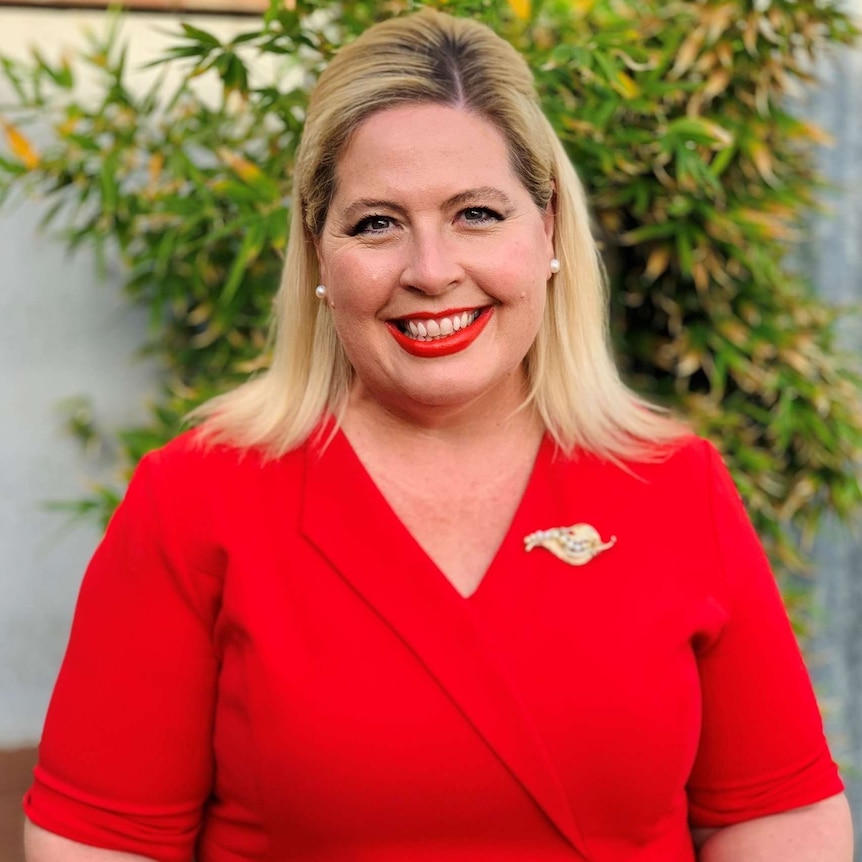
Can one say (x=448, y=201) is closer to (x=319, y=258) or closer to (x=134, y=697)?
(x=319, y=258)

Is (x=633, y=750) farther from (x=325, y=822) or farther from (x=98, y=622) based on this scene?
(x=98, y=622)

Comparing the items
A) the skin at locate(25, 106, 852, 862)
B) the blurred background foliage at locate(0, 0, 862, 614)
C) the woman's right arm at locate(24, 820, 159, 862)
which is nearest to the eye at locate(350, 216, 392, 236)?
the skin at locate(25, 106, 852, 862)

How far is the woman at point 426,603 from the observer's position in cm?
155

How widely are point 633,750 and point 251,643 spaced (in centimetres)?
50

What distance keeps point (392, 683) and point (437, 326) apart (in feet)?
1.47

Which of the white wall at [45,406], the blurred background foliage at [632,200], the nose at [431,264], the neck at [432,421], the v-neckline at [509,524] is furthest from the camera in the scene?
the white wall at [45,406]

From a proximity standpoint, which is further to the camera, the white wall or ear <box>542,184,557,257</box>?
the white wall

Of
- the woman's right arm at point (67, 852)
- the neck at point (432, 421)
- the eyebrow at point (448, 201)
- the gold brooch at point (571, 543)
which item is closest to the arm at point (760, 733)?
the gold brooch at point (571, 543)

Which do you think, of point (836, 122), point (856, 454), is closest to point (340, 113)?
point (856, 454)

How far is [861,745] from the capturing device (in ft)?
10.6

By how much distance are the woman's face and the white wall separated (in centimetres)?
147

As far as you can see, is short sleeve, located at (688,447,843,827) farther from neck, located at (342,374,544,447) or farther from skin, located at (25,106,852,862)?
neck, located at (342,374,544,447)

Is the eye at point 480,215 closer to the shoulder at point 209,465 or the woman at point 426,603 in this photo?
the woman at point 426,603

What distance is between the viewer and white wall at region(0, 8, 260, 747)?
289cm
